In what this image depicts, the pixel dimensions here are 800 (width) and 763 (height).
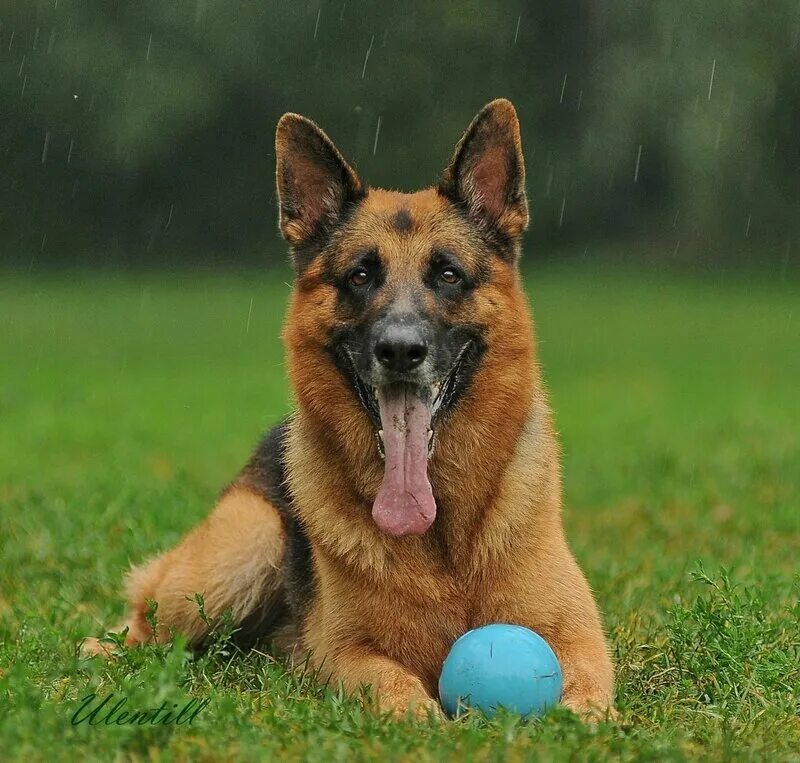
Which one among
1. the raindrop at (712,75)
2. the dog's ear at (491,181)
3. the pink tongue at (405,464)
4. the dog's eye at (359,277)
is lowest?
the pink tongue at (405,464)

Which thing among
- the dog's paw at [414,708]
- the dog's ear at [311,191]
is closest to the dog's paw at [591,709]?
the dog's paw at [414,708]

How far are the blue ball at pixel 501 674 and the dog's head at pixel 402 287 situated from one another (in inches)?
20.7

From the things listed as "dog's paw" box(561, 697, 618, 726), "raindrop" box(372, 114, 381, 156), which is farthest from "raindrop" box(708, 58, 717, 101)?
"dog's paw" box(561, 697, 618, 726)

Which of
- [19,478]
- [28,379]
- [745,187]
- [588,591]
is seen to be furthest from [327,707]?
[745,187]

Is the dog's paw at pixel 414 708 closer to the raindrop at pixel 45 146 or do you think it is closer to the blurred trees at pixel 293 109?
the blurred trees at pixel 293 109

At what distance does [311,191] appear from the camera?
528 centimetres

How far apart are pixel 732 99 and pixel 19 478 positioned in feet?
74.1

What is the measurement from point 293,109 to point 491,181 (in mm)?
28904

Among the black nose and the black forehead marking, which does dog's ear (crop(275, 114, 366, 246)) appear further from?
the black nose

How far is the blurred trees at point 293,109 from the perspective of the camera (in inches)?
1282

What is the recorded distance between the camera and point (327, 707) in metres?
4.34

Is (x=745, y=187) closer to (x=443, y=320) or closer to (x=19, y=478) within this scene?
(x=19, y=478)

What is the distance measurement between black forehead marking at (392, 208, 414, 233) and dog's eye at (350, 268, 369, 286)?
23 cm

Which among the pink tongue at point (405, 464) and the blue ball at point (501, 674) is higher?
the pink tongue at point (405, 464)
